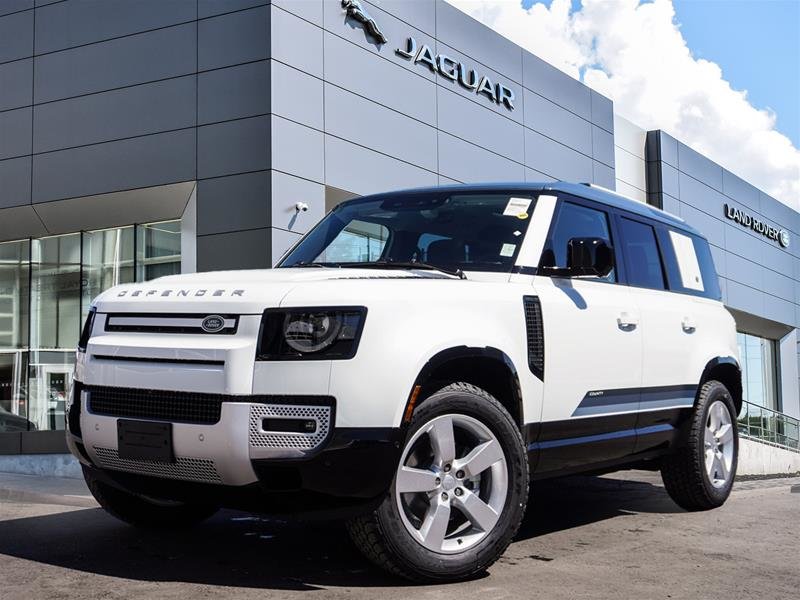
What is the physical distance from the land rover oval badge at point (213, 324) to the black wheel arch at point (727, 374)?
3961mm

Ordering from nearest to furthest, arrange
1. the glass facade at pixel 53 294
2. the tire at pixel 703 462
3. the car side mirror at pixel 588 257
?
the car side mirror at pixel 588 257 < the tire at pixel 703 462 < the glass facade at pixel 53 294

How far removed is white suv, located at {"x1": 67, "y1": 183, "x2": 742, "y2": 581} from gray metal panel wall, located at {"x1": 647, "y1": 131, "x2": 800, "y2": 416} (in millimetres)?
26485

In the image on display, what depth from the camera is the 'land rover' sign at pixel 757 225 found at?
120 feet

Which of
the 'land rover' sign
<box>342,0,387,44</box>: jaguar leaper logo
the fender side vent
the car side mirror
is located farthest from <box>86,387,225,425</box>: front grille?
the 'land rover' sign

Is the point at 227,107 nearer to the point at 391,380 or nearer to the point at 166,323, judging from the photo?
the point at 166,323

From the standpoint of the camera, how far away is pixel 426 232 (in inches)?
220

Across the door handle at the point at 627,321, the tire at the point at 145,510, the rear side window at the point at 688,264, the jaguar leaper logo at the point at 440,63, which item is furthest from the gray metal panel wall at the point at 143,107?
the door handle at the point at 627,321

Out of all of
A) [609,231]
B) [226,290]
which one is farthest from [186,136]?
[226,290]

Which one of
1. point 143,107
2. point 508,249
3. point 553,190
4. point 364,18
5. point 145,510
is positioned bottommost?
point 145,510

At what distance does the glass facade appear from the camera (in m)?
16.9

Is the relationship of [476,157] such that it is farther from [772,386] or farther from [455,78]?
[772,386]

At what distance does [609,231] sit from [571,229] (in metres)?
0.56

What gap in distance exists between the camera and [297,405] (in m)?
4.04

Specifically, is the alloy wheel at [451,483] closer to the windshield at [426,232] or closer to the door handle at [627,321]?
the windshield at [426,232]
